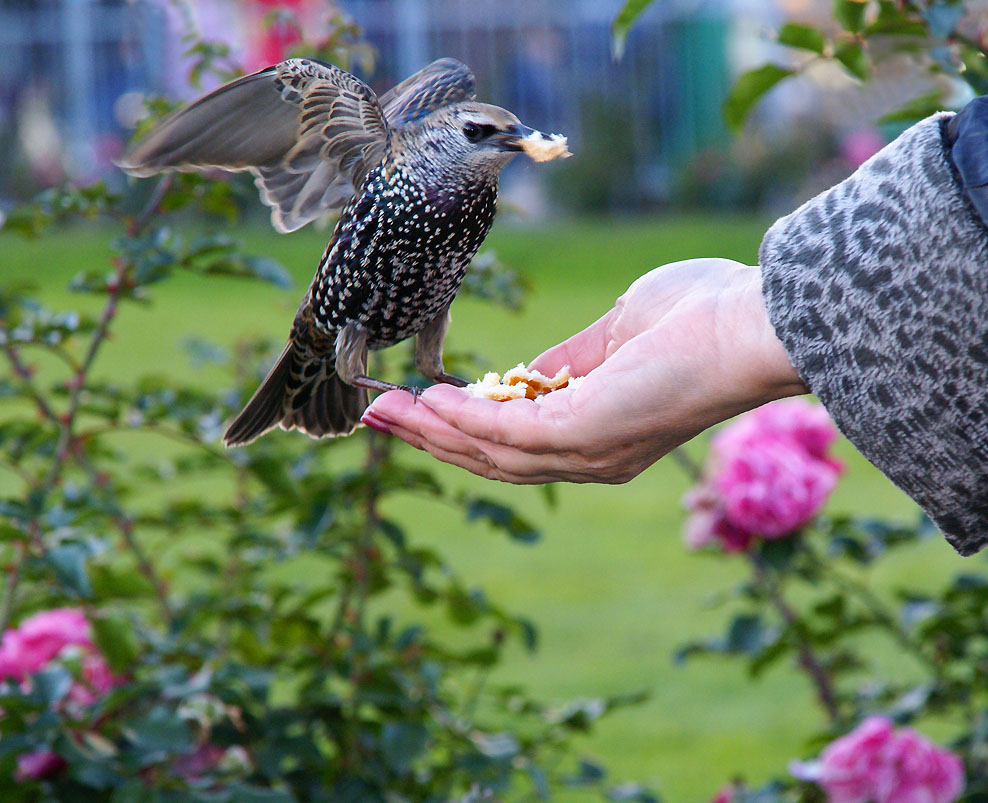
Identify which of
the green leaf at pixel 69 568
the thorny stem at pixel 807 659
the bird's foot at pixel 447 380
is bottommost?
the thorny stem at pixel 807 659

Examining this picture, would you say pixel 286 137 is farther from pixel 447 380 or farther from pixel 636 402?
pixel 636 402

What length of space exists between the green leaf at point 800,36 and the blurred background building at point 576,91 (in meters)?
10.3

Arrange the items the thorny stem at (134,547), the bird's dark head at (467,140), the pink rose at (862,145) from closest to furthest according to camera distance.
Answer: the bird's dark head at (467,140) → the thorny stem at (134,547) → the pink rose at (862,145)

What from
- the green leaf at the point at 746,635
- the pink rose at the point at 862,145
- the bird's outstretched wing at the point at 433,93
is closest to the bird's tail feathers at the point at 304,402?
the bird's outstretched wing at the point at 433,93

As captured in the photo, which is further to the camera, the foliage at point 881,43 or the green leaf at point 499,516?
the green leaf at point 499,516

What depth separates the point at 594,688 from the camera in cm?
373

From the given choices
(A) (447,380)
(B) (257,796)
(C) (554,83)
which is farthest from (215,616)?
(C) (554,83)

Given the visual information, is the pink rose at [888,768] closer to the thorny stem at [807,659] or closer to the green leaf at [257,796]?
the thorny stem at [807,659]

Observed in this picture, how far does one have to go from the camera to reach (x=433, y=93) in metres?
1.76

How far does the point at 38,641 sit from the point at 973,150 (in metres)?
1.60

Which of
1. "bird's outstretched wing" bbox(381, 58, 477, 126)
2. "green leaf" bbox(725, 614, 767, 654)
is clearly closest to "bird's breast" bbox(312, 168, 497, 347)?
"bird's outstretched wing" bbox(381, 58, 477, 126)

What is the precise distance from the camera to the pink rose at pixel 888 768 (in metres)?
1.97

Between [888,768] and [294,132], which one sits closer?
[294,132]

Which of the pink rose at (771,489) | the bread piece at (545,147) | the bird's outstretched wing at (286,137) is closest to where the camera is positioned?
the bread piece at (545,147)
